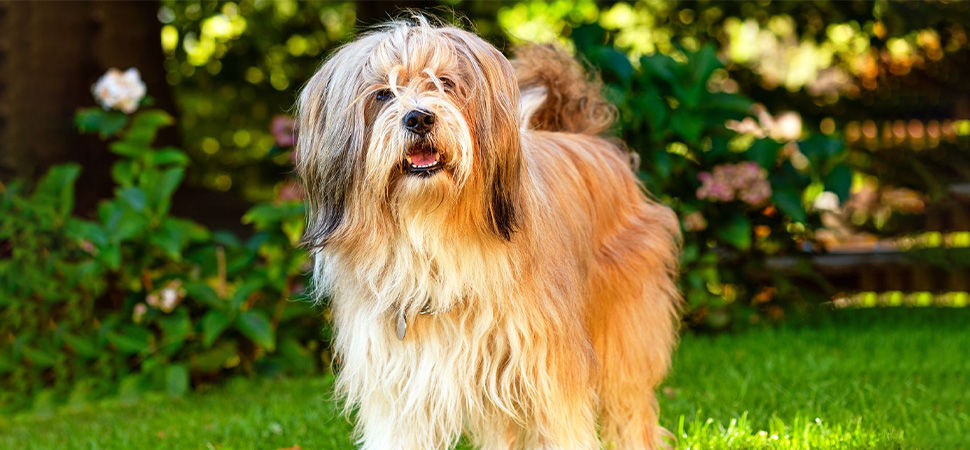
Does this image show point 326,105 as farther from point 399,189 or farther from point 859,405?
point 859,405

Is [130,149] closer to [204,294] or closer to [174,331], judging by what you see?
[204,294]

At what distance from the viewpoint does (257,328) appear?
613cm

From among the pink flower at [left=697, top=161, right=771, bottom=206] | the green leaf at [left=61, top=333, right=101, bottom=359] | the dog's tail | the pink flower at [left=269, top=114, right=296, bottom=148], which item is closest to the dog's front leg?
the dog's tail

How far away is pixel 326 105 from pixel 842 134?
22.4 feet

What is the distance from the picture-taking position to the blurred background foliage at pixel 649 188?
6.28 meters

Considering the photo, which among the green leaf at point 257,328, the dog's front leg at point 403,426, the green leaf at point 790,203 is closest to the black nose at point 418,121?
the dog's front leg at point 403,426

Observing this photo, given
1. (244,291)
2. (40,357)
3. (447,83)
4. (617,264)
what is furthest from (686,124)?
(40,357)

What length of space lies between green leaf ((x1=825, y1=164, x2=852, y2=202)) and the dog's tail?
2676 mm

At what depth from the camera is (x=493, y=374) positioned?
3.57 metres

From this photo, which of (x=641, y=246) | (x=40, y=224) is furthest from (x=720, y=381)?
(x=40, y=224)

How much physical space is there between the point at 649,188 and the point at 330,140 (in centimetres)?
345

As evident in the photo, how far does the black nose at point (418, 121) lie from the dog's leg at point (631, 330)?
1227 millimetres

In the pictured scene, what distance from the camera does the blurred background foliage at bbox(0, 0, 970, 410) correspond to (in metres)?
6.28

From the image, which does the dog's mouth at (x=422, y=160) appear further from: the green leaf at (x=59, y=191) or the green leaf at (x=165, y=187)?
the green leaf at (x=59, y=191)
